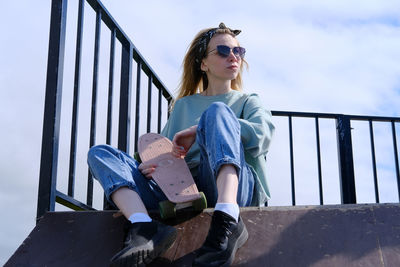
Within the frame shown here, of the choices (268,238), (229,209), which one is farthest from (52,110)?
(268,238)

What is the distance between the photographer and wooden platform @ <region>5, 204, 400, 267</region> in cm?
216

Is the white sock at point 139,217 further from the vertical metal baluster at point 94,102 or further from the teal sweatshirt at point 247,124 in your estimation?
the vertical metal baluster at point 94,102

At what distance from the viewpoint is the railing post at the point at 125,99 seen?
133 inches

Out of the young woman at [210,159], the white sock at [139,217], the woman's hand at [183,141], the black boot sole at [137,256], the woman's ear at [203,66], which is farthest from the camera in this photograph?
the woman's ear at [203,66]

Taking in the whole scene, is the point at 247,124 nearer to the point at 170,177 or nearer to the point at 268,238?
the point at 170,177

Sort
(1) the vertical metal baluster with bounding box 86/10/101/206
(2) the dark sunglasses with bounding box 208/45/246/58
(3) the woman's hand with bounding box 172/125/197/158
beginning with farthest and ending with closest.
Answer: (2) the dark sunglasses with bounding box 208/45/246/58
(1) the vertical metal baluster with bounding box 86/10/101/206
(3) the woman's hand with bounding box 172/125/197/158

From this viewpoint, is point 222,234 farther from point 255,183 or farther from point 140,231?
point 255,183

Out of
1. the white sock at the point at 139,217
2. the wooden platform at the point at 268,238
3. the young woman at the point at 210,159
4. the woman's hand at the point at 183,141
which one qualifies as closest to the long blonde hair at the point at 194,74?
the young woman at the point at 210,159

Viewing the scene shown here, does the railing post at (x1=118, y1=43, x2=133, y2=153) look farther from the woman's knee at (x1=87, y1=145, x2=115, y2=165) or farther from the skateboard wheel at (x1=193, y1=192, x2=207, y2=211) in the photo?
the skateboard wheel at (x1=193, y1=192, x2=207, y2=211)

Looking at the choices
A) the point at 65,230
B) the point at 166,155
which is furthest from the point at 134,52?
the point at 65,230

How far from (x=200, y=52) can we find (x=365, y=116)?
1.64m

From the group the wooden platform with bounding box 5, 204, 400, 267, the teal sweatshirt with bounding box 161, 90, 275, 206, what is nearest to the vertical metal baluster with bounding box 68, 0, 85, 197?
the wooden platform with bounding box 5, 204, 400, 267

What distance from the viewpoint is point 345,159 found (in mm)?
4230

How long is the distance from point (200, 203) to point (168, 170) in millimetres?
220
